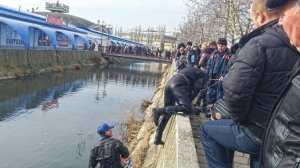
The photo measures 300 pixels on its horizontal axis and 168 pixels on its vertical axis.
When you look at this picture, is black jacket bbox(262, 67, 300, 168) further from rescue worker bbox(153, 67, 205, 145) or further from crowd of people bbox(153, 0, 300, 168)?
rescue worker bbox(153, 67, 205, 145)

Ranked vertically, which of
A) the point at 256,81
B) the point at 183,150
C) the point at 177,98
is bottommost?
the point at 183,150

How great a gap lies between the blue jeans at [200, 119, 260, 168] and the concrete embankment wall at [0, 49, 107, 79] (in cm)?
2898

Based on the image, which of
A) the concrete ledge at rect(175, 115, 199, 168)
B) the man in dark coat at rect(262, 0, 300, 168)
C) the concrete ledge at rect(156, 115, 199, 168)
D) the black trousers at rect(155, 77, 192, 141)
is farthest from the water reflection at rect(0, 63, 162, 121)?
the man in dark coat at rect(262, 0, 300, 168)

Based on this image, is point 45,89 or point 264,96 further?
point 45,89

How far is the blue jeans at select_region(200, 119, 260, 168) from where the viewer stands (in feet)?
11.2

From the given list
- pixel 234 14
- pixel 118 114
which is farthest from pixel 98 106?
pixel 234 14

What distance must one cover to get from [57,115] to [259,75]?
718 inches

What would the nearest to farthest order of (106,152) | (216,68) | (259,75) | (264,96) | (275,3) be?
(275,3) < (259,75) < (264,96) < (106,152) < (216,68)

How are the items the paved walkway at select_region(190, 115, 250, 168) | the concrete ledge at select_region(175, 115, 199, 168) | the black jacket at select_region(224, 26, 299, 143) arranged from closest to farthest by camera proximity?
the black jacket at select_region(224, 26, 299, 143) < the concrete ledge at select_region(175, 115, 199, 168) < the paved walkway at select_region(190, 115, 250, 168)

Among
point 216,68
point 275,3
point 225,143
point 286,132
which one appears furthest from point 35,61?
point 286,132

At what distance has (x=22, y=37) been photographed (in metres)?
37.6

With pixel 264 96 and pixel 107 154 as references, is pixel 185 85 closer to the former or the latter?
pixel 107 154

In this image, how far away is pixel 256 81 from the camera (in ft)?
10.3

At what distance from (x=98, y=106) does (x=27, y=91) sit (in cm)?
587
